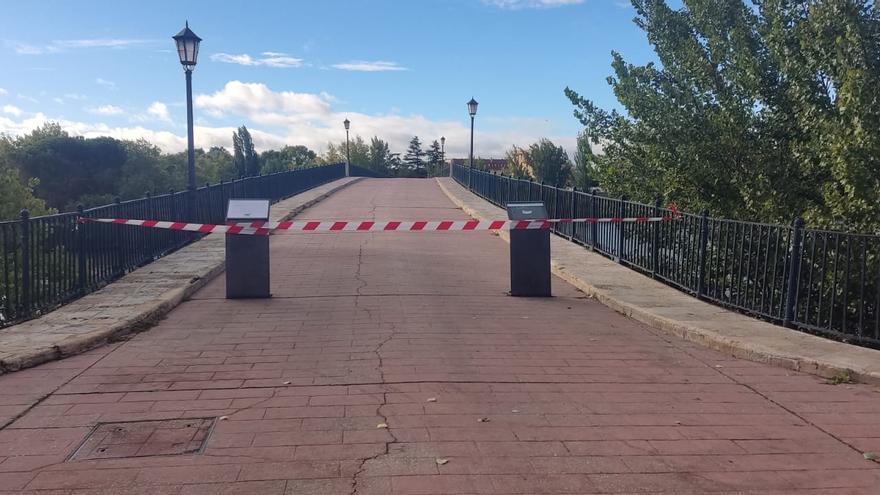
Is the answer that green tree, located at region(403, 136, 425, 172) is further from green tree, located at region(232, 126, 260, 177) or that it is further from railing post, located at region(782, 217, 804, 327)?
railing post, located at region(782, 217, 804, 327)

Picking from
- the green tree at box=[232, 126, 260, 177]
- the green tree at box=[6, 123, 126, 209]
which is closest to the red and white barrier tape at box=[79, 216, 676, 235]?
the green tree at box=[6, 123, 126, 209]

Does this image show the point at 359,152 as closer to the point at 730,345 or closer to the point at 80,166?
the point at 80,166

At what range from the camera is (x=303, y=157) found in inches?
5389

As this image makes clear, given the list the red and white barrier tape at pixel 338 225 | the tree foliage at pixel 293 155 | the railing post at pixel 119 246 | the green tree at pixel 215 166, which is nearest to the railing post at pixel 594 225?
the red and white barrier tape at pixel 338 225

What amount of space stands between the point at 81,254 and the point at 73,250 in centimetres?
20

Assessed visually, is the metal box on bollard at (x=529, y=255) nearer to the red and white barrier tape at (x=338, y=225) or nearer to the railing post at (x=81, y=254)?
the red and white barrier tape at (x=338, y=225)

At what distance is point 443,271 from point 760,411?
740cm

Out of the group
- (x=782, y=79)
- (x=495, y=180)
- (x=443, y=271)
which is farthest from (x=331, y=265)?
(x=495, y=180)

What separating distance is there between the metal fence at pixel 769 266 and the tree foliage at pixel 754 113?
1217 millimetres

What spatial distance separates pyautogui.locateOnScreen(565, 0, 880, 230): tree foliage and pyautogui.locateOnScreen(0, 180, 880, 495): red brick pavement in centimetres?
418

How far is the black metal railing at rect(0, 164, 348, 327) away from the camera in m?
8.31

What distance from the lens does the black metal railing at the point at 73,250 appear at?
8312 mm

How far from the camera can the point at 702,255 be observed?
33.1ft

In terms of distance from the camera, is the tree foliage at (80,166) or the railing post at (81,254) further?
the tree foliage at (80,166)
